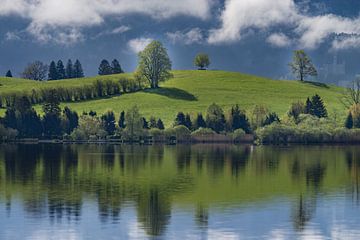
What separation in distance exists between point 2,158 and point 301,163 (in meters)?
51.9

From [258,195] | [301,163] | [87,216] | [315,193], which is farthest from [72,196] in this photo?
[301,163]

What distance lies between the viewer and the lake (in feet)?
213

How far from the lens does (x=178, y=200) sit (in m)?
82.2

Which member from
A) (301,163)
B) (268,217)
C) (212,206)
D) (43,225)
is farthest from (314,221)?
(301,163)

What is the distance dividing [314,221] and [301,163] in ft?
215

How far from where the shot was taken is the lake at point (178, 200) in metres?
65.0

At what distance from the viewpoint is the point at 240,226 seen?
66.3 m

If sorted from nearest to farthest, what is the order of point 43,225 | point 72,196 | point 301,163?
1. point 43,225
2. point 72,196
3. point 301,163

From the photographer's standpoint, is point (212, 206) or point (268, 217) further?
point (212, 206)

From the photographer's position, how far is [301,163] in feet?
444

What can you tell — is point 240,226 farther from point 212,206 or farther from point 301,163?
point 301,163

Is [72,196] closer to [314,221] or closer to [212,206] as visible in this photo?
[212,206]

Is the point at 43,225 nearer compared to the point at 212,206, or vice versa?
the point at 43,225

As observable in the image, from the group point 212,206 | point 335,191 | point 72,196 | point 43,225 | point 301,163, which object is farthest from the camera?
point 301,163
